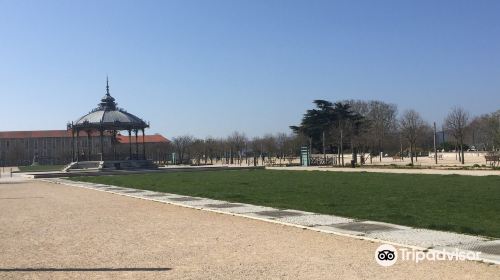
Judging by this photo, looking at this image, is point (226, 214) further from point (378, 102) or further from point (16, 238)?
point (378, 102)

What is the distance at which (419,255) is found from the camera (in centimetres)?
831

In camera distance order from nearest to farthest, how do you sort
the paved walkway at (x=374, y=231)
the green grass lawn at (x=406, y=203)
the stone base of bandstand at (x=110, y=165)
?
1. the paved walkway at (x=374, y=231)
2. the green grass lawn at (x=406, y=203)
3. the stone base of bandstand at (x=110, y=165)

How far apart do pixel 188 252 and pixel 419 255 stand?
3677 mm

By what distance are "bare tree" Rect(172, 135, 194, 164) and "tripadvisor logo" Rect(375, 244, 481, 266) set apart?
77.9m

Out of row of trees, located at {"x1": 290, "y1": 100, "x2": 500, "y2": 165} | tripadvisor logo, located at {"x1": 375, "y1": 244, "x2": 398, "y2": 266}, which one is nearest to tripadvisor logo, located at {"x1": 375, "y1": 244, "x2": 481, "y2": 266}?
tripadvisor logo, located at {"x1": 375, "y1": 244, "x2": 398, "y2": 266}

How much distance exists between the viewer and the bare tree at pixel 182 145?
89.7m

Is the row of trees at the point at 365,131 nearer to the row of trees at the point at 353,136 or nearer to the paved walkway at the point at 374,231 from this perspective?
the row of trees at the point at 353,136

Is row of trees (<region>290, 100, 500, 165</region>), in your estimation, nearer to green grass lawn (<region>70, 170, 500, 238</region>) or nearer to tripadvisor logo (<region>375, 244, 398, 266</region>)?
green grass lawn (<region>70, 170, 500, 238</region>)

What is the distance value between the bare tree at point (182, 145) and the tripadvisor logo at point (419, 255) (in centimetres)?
7786

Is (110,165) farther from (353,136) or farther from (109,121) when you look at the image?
(353,136)

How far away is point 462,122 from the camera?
66.5m

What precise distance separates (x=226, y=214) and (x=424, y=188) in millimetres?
9197

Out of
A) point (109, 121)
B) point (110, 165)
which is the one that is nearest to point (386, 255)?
point (109, 121)

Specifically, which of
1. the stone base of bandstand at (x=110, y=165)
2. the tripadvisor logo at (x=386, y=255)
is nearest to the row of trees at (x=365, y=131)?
the stone base of bandstand at (x=110, y=165)
